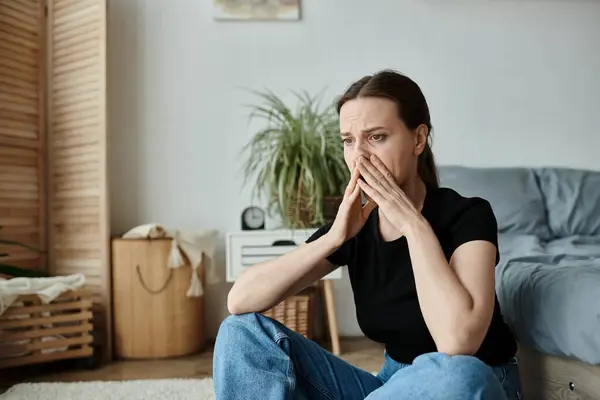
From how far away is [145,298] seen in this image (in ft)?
8.79

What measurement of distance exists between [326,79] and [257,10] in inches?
19.6

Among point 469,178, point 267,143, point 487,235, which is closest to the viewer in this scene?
point 487,235

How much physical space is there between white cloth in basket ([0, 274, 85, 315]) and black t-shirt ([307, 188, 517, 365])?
1.53m

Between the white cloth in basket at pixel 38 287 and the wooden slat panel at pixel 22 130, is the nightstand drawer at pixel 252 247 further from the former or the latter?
the wooden slat panel at pixel 22 130

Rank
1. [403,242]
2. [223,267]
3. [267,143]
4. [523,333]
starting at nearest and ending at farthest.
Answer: [403,242] → [523,333] → [267,143] → [223,267]

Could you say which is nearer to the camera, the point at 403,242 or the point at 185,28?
the point at 403,242

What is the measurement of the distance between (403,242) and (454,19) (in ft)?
7.58

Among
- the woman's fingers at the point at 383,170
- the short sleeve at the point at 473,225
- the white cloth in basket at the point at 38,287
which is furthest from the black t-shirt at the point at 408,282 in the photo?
the white cloth in basket at the point at 38,287

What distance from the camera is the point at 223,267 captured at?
3074 mm

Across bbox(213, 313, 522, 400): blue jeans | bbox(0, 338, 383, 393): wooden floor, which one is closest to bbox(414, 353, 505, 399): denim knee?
bbox(213, 313, 522, 400): blue jeans

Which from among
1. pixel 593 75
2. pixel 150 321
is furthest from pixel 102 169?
pixel 593 75

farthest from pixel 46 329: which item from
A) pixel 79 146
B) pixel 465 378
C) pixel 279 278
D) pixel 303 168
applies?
pixel 465 378

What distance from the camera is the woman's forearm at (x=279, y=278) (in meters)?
1.23

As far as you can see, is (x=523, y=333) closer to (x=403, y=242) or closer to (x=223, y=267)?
(x=403, y=242)
